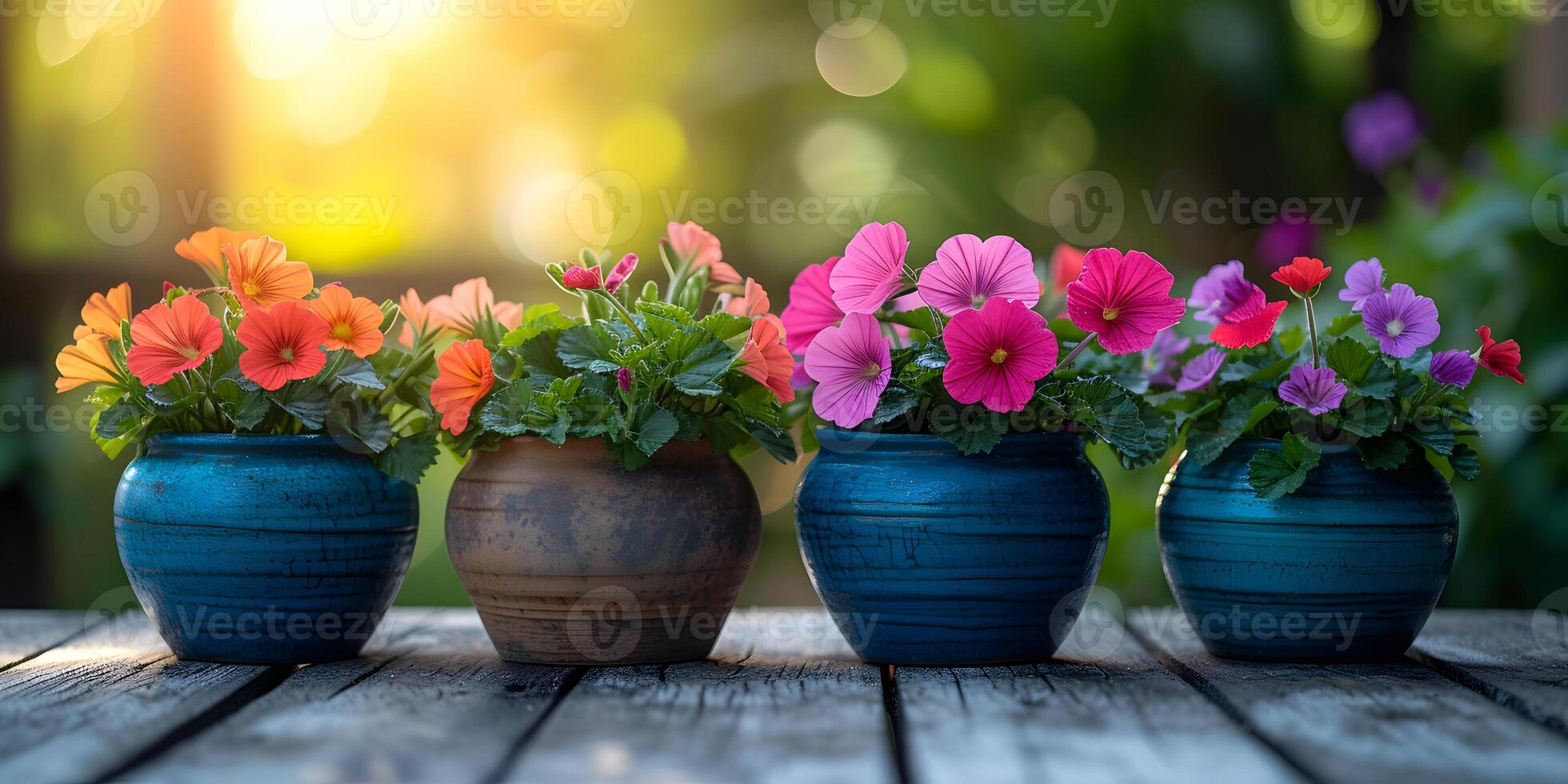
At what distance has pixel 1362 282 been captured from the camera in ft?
4.15

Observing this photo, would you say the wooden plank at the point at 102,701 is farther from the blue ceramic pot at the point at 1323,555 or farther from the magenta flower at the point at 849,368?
the blue ceramic pot at the point at 1323,555

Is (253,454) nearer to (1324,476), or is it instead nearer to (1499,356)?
(1324,476)

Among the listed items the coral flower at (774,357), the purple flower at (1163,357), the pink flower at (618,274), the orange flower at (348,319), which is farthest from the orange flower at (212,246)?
the purple flower at (1163,357)

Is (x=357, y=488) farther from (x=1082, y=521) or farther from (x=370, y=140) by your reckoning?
(x=370, y=140)

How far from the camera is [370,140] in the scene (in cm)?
357

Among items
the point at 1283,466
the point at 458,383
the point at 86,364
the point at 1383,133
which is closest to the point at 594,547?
the point at 458,383

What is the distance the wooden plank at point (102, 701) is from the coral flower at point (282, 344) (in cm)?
27

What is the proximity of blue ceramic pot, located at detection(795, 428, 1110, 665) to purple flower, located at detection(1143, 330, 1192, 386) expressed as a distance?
0.15 m

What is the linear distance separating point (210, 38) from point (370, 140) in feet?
1.62

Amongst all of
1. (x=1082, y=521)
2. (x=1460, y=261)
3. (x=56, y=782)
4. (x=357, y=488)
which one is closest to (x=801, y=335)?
(x=1082, y=521)

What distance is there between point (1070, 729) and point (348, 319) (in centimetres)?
72

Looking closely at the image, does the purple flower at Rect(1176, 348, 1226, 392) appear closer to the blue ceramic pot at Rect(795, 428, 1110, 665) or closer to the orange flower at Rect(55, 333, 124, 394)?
the blue ceramic pot at Rect(795, 428, 1110, 665)

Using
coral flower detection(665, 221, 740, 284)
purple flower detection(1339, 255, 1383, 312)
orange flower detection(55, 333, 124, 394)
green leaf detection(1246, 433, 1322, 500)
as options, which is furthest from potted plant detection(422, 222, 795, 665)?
purple flower detection(1339, 255, 1383, 312)

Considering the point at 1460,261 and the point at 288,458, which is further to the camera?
the point at 1460,261
